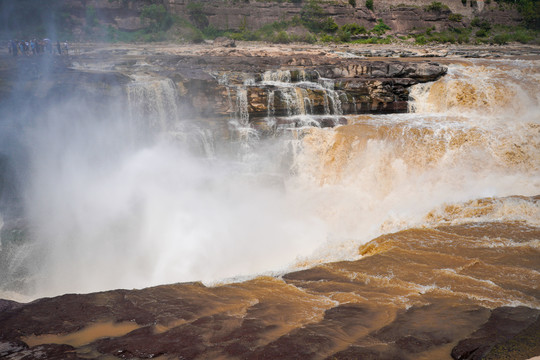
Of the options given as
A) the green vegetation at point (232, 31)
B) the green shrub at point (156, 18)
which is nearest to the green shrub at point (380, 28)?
the green vegetation at point (232, 31)

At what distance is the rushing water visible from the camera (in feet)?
28.3

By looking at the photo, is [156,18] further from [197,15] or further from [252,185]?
[252,185]

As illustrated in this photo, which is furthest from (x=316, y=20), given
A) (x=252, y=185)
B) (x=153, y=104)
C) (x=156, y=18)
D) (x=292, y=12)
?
(x=252, y=185)

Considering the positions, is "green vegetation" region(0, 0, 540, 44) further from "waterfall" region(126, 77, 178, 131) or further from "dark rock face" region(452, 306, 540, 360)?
"dark rock face" region(452, 306, 540, 360)

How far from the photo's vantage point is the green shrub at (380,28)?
28.9 meters

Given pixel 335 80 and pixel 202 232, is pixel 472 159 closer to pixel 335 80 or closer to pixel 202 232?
pixel 335 80

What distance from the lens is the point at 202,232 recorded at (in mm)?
9469

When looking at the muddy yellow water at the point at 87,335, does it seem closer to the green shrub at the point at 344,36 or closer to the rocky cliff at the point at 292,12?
the green shrub at the point at 344,36

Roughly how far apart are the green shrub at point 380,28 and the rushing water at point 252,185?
1694 centimetres

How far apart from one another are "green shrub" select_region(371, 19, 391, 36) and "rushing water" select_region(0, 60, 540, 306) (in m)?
16.9

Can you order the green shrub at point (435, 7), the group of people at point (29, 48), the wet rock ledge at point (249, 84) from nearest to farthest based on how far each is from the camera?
the wet rock ledge at point (249, 84) → the group of people at point (29, 48) → the green shrub at point (435, 7)

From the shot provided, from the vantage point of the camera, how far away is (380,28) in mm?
29312

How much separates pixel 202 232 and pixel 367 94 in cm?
717

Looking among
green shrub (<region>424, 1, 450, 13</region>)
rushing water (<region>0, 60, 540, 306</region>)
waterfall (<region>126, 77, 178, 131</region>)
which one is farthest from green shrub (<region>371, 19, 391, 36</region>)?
waterfall (<region>126, 77, 178, 131</region>)
